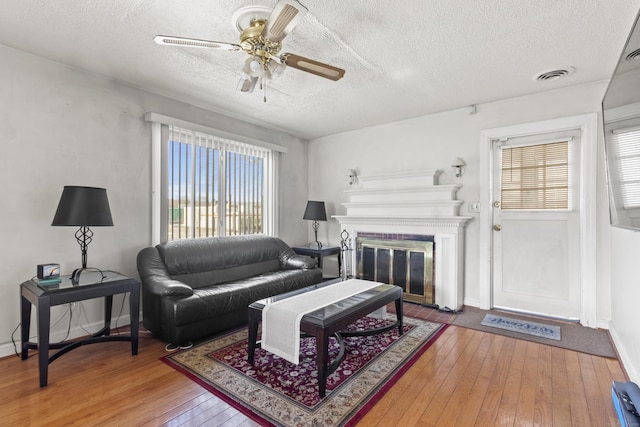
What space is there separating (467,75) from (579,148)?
4.92 ft

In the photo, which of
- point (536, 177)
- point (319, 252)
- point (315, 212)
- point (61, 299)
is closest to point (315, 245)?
point (319, 252)

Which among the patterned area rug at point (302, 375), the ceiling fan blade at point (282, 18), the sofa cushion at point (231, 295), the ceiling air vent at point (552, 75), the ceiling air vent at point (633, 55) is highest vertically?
the ceiling air vent at point (552, 75)

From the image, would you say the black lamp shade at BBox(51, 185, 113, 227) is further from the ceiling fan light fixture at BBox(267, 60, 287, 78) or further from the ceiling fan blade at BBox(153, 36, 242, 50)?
the ceiling fan light fixture at BBox(267, 60, 287, 78)

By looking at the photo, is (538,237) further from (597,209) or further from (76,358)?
(76,358)

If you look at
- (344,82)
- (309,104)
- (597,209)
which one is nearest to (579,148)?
(597,209)

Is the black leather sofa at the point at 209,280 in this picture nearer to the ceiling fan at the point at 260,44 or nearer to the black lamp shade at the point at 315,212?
the black lamp shade at the point at 315,212

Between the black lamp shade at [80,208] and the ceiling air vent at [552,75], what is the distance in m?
4.16

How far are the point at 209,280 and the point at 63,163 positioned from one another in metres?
1.76

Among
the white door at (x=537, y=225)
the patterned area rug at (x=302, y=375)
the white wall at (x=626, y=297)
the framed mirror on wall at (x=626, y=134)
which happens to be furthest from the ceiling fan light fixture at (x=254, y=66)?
the white door at (x=537, y=225)

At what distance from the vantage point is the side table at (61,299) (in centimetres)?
207

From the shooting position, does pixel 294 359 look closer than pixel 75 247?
Yes

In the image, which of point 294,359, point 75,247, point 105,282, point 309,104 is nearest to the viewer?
point 294,359

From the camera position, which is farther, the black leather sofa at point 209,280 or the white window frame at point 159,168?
the white window frame at point 159,168

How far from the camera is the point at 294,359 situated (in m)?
2.07
